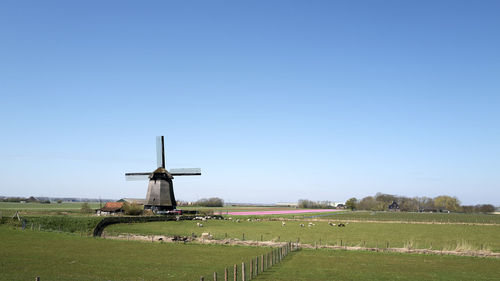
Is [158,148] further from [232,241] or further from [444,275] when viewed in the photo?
[444,275]

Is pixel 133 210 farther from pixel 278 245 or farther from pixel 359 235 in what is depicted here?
pixel 278 245

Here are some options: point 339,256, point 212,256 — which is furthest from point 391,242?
point 212,256

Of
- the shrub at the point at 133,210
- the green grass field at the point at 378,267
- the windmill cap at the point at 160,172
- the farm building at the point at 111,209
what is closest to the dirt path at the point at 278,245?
the green grass field at the point at 378,267

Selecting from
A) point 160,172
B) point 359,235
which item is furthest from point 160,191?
point 359,235

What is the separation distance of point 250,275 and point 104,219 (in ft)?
145

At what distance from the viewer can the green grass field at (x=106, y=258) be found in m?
24.7

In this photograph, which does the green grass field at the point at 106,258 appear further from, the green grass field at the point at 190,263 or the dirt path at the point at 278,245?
the dirt path at the point at 278,245

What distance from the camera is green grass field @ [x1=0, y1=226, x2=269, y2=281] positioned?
81.1ft

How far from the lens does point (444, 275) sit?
27406 mm

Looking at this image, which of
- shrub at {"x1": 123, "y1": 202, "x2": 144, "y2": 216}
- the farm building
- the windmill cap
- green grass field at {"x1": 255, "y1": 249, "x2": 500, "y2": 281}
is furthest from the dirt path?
the farm building

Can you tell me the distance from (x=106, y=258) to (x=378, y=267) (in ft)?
68.1

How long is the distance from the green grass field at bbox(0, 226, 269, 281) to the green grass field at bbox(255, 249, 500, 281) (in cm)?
457

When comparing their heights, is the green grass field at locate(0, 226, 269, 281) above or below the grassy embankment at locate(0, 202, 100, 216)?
above

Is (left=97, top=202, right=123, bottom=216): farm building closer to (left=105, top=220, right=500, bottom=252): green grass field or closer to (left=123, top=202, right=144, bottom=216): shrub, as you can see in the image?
(left=123, top=202, right=144, bottom=216): shrub
